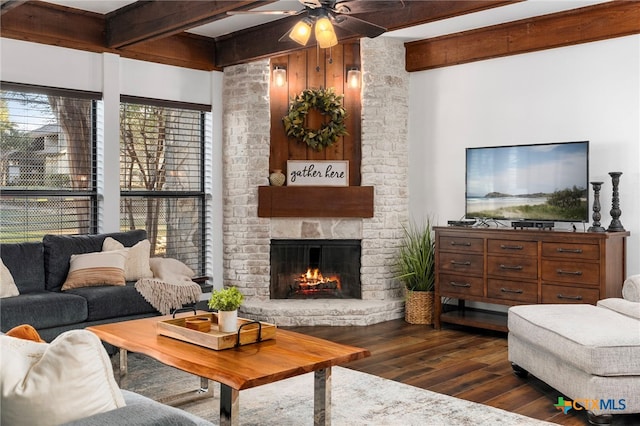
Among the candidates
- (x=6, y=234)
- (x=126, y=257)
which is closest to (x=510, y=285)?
(x=126, y=257)

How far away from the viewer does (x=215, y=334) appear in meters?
3.17

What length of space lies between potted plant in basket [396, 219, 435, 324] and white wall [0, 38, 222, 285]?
1.96 m

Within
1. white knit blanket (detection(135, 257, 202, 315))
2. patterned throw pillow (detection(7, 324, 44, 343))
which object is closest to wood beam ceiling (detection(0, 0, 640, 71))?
white knit blanket (detection(135, 257, 202, 315))

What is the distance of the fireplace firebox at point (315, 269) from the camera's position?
6.39 m

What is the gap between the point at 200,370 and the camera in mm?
2748

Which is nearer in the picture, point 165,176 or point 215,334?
point 215,334

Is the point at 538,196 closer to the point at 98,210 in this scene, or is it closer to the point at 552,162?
the point at 552,162

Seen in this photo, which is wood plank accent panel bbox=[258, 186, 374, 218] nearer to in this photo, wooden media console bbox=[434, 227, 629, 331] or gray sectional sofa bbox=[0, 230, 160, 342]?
wooden media console bbox=[434, 227, 629, 331]

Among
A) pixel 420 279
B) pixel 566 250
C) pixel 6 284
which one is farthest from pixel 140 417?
pixel 420 279

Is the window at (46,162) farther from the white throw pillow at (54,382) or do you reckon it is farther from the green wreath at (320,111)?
the white throw pillow at (54,382)

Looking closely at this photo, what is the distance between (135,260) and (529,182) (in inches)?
135

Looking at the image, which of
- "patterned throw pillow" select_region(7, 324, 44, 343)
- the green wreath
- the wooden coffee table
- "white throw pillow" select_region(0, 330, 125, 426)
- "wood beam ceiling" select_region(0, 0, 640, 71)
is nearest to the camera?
"white throw pillow" select_region(0, 330, 125, 426)

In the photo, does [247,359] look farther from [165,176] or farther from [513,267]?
[165,176]

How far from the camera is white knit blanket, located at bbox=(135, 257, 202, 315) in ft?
15.6
